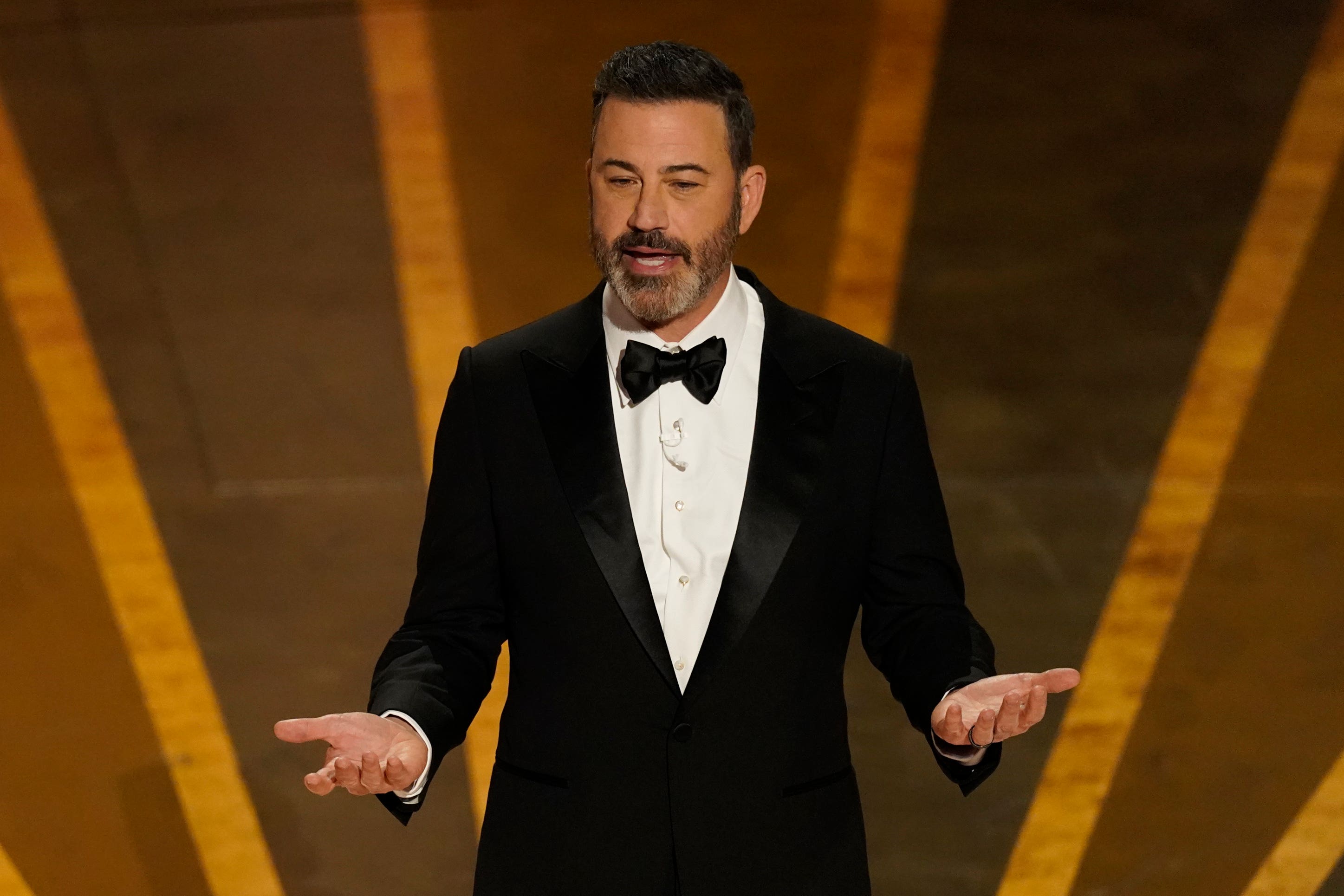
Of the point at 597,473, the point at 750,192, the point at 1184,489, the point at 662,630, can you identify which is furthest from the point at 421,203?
the point at 1184,489

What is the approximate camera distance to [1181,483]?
99.8 inches

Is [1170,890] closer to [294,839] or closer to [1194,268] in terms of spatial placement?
[1194,268]

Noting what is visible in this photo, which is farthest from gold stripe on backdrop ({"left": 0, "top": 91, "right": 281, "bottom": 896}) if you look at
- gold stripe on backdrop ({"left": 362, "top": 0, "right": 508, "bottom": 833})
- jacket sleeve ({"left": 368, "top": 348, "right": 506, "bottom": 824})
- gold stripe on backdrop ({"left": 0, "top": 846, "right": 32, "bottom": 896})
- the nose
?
the nose

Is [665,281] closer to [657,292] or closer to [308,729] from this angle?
[657,292]

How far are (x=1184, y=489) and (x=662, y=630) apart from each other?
1.46m

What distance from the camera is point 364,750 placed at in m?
1.33

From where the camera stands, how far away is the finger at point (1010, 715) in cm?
131

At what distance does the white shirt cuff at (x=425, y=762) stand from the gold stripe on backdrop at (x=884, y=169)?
4.31ft

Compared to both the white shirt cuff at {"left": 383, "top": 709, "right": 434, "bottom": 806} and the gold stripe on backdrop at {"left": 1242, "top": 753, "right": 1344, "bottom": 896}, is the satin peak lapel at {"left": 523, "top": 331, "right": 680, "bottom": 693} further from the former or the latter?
the gold stripe on backdrop at {"left": 1242, "top": 753, "right": 1344, "bottom": 896}

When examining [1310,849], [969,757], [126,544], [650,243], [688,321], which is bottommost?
[1310,849]

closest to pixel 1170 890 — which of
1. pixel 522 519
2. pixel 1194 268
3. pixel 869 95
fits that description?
pixel 1194 268

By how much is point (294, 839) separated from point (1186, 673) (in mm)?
1812

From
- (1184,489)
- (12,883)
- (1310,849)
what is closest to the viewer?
(1184,489)

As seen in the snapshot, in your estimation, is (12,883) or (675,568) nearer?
(675,568)
